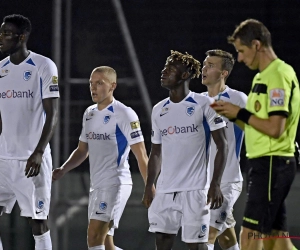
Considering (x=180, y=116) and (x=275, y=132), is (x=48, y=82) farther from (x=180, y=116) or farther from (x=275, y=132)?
(x=275, y=132)

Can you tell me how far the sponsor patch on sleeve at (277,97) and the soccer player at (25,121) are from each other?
1683 millimetres

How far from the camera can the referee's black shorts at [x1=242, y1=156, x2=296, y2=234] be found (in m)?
4.55

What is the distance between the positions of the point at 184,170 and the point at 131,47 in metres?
3.48

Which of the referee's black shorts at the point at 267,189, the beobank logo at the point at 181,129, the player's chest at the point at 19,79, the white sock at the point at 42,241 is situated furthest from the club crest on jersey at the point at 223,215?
the player's chest at the point at 19,79

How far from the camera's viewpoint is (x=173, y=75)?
5660 mm

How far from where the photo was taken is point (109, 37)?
9.02 m

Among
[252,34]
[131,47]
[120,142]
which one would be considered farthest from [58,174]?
[131,47]

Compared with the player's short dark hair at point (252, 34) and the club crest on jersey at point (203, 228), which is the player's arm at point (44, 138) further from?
the player's short dark hair at point (252, 34)

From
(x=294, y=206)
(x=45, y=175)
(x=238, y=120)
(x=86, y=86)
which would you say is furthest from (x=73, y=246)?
(x=238, y=120)

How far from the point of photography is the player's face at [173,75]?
565cm

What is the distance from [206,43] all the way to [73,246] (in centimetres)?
259

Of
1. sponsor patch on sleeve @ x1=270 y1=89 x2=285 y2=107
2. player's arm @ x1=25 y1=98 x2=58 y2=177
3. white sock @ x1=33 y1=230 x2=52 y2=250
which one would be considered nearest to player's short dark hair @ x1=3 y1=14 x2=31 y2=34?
player's arm @ x1=25 y1=98 x2=58 y2=177

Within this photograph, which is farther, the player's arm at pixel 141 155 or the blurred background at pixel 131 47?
the blurred background at pixel 131 47

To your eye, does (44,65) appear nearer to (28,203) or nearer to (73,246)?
(28,203)
